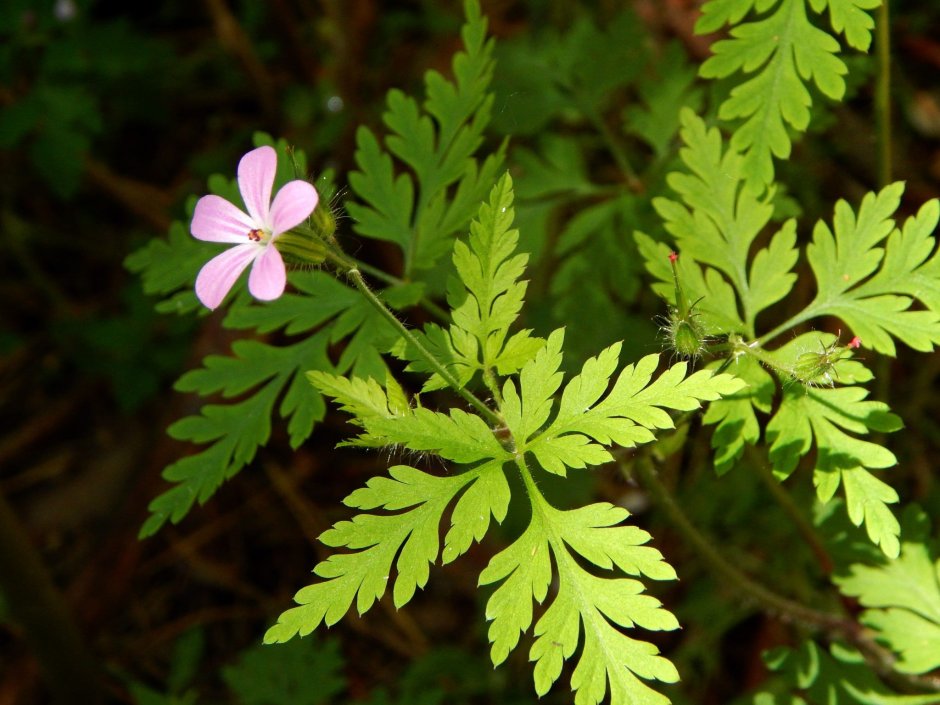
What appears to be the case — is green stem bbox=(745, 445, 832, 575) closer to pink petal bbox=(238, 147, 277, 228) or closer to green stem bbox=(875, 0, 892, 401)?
green stem bbox=(875, 0, 892, 401)

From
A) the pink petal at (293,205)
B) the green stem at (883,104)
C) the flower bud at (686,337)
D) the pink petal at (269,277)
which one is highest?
the pink petal at (293,205)

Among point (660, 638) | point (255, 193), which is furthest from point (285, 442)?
point (255, 193)

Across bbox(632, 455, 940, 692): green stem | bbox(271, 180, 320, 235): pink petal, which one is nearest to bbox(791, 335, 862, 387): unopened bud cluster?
bbox(632, 455, 940, 692): green stem

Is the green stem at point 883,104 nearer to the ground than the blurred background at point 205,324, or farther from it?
nearer to the ground

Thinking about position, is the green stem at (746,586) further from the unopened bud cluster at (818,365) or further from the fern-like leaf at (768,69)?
the fern-like leaf at (768,69)

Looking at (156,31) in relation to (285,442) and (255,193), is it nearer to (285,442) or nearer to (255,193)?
(285,442)

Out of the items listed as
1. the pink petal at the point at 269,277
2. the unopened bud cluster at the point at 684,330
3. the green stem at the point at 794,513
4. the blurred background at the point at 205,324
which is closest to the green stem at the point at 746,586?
the green stem at the point at 794,513
